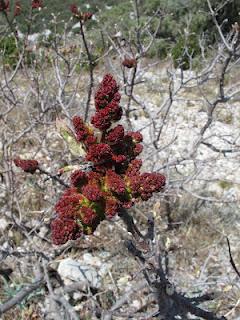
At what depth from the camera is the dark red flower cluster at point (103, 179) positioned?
1.22 meters

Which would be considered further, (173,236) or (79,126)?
(173,236)

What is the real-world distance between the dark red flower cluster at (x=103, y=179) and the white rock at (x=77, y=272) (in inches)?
77.6

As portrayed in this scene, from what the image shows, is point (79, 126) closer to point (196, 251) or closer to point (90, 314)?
point (90, 314)

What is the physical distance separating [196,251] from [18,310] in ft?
4.49

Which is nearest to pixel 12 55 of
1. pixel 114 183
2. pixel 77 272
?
pixel 77 272

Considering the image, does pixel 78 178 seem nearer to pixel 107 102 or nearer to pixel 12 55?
pixel 107 102

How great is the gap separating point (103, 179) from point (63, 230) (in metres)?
0.19

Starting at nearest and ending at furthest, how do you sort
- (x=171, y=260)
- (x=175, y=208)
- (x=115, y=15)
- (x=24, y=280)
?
(x=24, y=280) → (x=171, y=260) → (x=175, y=208) → (x=115, y=15)

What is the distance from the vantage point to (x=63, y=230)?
1201mm

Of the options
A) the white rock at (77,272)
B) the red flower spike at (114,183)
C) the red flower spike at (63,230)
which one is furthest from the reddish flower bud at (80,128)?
the white rock at (77,272)

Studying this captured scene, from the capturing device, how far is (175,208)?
3.95 metres

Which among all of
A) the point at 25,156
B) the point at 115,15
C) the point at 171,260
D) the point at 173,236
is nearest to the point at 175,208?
the point at 173,236

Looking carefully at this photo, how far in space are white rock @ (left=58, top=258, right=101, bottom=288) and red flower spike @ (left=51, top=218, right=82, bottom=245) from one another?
6.57ft

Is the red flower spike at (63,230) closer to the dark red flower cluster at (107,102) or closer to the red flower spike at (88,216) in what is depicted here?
the red flower spike at (88,216)
